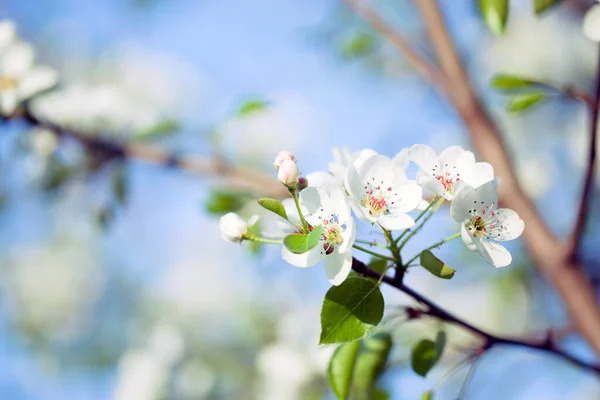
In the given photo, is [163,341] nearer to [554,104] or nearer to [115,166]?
[115,166]

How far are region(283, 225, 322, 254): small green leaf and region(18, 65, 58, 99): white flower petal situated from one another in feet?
3.28

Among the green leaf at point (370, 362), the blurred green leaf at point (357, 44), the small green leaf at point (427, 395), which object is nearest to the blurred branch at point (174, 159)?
the blurred green leaf at point (357, 44)

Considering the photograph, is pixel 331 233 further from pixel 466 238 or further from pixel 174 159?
pixel 174 159

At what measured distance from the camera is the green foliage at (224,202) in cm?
135

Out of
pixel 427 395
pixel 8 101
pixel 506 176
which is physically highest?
pixel 8 101

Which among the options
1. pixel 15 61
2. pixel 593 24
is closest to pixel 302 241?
pixel 593 24

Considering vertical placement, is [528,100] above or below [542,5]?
below

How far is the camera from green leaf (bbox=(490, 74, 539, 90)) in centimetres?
93

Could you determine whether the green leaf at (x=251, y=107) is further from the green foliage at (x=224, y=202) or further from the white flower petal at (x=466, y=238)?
the white flower petal at (x=466, y=238)

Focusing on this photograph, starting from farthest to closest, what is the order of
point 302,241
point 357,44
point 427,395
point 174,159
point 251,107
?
point 357,44
point 174,159
point 251,107
point 427,395
point 302,241

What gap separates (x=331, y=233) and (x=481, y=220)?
178 millimetres

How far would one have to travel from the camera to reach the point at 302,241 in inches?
23.4

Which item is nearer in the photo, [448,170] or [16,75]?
[448,170]

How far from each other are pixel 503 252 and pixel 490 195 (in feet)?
0.22
